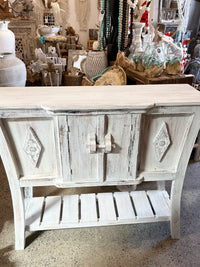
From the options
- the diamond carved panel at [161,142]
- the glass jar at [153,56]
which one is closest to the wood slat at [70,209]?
the diamond carved panel at [161,142]

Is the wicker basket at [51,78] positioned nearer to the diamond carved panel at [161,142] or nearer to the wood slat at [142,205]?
the wood slat at [142,205]

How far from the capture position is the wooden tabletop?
922mm

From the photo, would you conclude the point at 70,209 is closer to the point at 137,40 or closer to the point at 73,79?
the point at 73,79

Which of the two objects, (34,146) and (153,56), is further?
(153,56)

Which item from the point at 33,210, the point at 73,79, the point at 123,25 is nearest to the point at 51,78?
the point at 73,79

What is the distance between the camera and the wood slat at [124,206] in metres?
1.36

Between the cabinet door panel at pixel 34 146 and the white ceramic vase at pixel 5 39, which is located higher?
the white ceramic vase at pixel 5 39

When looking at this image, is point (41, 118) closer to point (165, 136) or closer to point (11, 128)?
point (11, 128)

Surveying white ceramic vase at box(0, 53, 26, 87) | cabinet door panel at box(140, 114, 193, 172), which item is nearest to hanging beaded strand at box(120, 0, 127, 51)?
white ceramic vase at box(0, 53, 26, 87)

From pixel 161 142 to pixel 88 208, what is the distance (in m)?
0.65

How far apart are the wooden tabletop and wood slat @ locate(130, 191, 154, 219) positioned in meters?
0.72

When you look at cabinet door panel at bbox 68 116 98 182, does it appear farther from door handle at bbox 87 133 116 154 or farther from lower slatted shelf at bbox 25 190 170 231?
lower slatted shelf at bbox 25 190 170 231

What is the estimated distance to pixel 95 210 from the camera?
1.41 metres

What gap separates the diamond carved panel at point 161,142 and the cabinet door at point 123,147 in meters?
0.10
